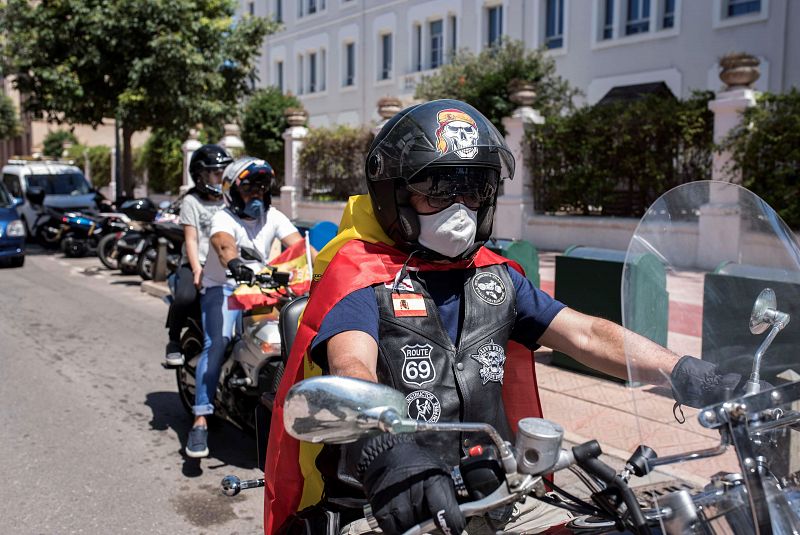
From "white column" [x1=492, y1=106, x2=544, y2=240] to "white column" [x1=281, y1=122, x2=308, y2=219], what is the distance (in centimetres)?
728

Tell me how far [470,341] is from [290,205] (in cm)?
1910

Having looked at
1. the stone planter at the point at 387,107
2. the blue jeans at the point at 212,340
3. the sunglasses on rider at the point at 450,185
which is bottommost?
the blue jeans at the point at 212,340

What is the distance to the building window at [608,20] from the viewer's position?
21.3 metres

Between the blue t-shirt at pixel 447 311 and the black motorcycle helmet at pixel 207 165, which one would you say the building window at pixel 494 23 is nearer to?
the black motorcycle helmet at pixel 207 165

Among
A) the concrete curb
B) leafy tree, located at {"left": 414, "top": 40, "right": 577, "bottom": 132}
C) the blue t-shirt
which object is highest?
leafy tree, located at {"left": 414, "top": 40, "right": 577, "bottom": 132}

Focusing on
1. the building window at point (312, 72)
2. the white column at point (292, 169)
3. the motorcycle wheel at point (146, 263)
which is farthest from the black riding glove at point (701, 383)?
the building window at point (312, 72)

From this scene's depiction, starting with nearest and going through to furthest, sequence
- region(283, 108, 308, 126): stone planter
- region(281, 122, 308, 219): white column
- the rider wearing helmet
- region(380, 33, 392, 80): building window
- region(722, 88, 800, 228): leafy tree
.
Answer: the rider wearing helmet → region(722, 88, 800, 228): leafy tree → region(281, 122, 308, 219): white column → region(283, 108, 308, 126): stone planter → region(380, 33, 392, 80): building window

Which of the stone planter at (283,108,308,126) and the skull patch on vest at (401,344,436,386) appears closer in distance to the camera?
the skull patch on vest at (401,344,436,386)

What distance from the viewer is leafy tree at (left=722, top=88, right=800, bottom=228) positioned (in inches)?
421

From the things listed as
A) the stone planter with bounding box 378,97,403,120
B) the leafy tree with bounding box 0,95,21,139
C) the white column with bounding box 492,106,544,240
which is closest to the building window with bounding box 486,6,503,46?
the stone planter with bounding box 378,97,403,120

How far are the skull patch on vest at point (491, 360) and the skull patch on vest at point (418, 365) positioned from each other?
0.14 m

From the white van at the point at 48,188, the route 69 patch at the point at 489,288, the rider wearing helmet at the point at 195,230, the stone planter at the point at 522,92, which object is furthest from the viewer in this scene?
the white van at the point at 48,188

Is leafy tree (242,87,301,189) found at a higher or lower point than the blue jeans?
higher

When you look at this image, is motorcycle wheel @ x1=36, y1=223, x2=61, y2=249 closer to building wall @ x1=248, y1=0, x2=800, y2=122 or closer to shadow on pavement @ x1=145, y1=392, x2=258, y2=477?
building wall @ x1=248, y1=0, x2=800, y2=122
